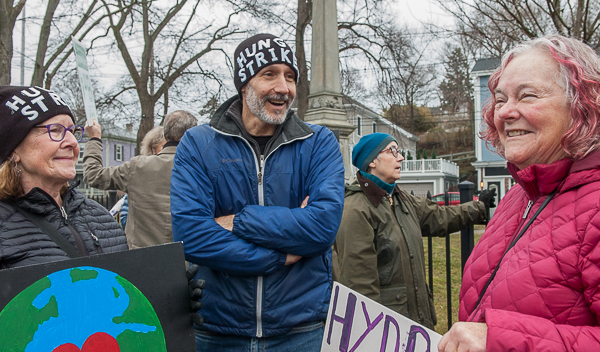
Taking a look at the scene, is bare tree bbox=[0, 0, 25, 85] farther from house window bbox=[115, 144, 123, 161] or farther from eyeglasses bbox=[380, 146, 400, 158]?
house window bbox=[115, 144, 123, 161]

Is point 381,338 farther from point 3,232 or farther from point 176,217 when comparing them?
point 3,232

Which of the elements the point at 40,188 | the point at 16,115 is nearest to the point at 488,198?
the point at 40,188

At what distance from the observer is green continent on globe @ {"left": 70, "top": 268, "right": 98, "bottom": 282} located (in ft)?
5.10

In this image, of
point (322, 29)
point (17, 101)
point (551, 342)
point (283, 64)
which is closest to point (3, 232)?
point (17, 101)

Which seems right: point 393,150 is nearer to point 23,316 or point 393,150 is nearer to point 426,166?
point 23,316

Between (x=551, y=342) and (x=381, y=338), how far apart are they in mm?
840

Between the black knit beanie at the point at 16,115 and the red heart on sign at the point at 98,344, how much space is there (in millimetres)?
863

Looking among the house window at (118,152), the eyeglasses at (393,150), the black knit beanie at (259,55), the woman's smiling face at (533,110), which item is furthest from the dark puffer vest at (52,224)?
the house window at (118,152)

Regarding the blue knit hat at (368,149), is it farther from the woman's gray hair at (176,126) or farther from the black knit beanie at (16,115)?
the black knit beanie at (16,115)

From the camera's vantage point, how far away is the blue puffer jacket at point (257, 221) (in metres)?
2.01

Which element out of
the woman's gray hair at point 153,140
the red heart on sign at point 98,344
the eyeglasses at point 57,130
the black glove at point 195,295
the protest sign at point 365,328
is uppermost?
the woman's gray hair at point 153,140

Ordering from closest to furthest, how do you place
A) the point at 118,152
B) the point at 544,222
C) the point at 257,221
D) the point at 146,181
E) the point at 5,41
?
the point at 544,222
the point at 257,221
the point at 146,181
the point at 5,41
the point at 118,152

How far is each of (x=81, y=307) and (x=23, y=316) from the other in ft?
0.55

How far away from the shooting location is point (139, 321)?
64.0 inches
